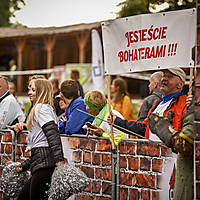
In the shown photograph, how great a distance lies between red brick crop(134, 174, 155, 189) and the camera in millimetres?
4168

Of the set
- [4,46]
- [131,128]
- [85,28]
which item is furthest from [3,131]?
[4,46]

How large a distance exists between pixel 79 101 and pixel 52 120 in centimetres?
96

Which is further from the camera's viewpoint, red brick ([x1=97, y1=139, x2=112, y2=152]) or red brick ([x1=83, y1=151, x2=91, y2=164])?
red brick ([x1=83, y1=151, x2=91, y2=164])

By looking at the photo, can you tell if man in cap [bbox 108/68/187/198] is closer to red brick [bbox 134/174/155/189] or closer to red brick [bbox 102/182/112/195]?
red brick [bbox 134/174/155/189]

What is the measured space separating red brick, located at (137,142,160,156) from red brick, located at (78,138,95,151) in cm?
62

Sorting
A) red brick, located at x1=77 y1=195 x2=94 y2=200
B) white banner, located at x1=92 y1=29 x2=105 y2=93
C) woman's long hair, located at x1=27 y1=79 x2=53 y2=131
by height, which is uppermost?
white banner, located at x1=92 y1=29 x2=105 y2=93

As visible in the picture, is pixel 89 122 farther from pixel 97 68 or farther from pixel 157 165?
pixel 97 68

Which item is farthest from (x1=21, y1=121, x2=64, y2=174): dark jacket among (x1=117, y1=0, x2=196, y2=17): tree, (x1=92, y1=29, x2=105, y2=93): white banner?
(x1=92, y1=29, x2=105, y2=93): white banner

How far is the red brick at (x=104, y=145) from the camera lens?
4.54 m

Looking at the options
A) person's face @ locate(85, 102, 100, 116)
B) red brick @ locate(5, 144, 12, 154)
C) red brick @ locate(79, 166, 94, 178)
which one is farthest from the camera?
person's face @ locate(85, 102, 100, 116)

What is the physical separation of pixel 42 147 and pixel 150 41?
162 cm

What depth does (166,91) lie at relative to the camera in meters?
4.40

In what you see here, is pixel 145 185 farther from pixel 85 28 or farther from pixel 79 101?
pixel 85 28

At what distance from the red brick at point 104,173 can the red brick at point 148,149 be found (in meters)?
0.46
